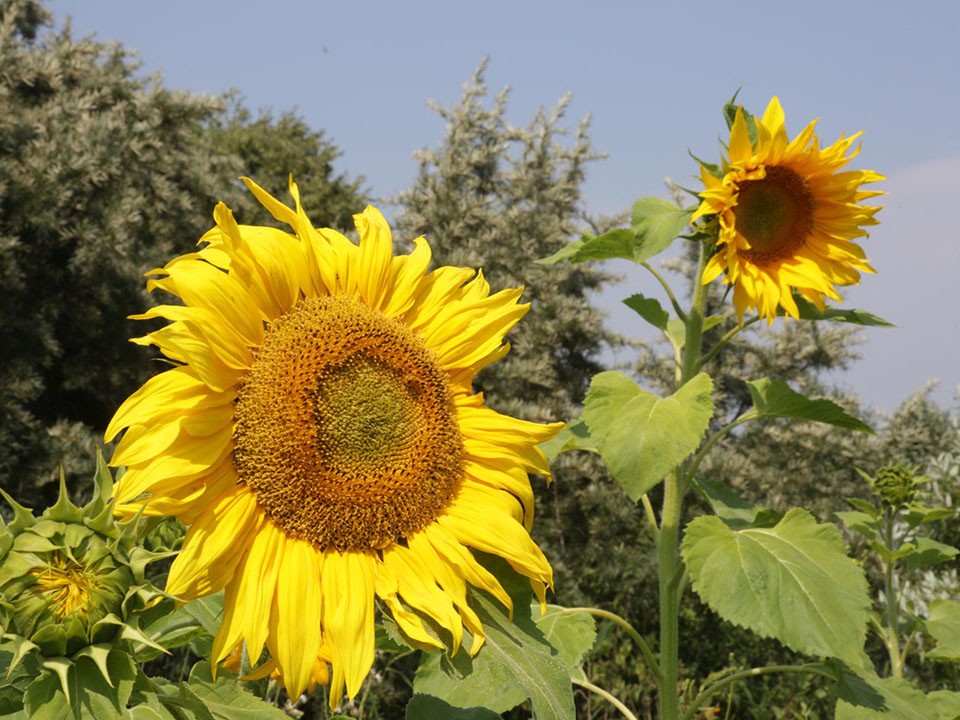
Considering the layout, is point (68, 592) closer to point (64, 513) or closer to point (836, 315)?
point (64, 513)

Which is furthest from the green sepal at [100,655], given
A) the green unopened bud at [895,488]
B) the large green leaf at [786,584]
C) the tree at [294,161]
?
the tree at [294,161]

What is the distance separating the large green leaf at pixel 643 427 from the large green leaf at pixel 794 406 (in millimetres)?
379

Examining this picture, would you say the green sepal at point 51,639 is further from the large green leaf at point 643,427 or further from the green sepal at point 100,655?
the large green leaf at point 643,427

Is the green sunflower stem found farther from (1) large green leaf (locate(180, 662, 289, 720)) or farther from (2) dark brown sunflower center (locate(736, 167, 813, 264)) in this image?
(1) large green leaf (locate(180, 662, 289, 720))

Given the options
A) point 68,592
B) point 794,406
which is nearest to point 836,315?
point 794,406

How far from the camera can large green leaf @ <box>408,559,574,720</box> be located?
3.93 ft

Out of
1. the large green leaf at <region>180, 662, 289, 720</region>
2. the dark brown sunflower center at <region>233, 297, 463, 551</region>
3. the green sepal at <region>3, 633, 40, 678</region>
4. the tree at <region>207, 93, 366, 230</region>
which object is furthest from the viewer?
the tree at <region>207, 93, 366, 230</region>

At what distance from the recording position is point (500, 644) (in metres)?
1.29

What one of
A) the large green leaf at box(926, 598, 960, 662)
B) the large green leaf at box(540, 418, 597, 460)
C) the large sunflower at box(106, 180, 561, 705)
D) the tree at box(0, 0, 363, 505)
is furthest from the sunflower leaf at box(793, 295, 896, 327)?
the tree at box(0, 0, 363, 505)

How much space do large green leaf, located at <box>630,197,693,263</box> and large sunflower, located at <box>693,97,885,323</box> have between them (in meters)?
0.07

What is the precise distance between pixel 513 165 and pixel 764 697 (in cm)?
387

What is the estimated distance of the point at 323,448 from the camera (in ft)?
4.39

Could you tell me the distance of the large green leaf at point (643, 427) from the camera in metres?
2.37

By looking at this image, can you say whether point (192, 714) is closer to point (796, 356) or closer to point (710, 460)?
point (710, 460)
